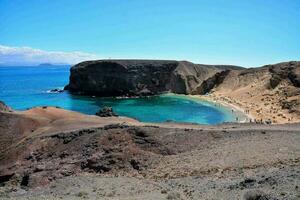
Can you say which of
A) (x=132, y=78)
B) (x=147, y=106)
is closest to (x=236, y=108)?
(x=147, y=106)

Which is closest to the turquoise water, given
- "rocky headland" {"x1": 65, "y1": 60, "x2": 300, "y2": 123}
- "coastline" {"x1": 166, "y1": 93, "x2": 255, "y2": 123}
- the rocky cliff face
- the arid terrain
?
"coastline" {"x1": 166, "y1": 93, "x2": 255, "y2": 123}

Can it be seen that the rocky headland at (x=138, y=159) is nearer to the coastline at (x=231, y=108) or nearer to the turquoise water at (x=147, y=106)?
the turquoise water at (x=147, y=106)

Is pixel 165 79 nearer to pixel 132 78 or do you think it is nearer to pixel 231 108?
pixel 132 78

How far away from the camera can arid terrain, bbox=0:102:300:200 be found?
89.0ft

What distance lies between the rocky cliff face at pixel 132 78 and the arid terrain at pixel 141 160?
75.6 m

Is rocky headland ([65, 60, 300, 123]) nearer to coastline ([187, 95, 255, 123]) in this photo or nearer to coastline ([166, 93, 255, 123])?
coastline ([187, 95, 255, 123])

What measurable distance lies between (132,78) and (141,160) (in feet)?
291

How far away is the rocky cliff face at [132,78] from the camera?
408ft

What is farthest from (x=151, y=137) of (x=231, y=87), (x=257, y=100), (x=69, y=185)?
(x=231, y=87)

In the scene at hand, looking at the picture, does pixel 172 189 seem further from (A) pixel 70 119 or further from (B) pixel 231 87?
(B) pixel 231 87

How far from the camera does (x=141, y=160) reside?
36688 millimetres

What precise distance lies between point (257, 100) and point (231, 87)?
72.0 ft

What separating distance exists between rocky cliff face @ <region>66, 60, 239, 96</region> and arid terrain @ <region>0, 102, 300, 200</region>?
75634 mm

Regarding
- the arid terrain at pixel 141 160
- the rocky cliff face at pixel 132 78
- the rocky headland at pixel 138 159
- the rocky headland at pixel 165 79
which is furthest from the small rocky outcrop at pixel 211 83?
the arid terrain at pixel 141 160
